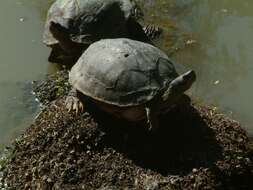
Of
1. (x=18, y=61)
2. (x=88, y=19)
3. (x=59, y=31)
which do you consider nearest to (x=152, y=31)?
Answer: (x=88, y=19)

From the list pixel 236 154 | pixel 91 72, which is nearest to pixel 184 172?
pixel 236 154

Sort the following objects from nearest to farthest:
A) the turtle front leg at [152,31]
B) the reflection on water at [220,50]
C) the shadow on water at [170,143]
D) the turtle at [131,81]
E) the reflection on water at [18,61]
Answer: the turtle at [131,81]
the shadow on water at [170,143]
the reflection on water at [18,61]
the reflection on water at [220,50]
the turtle front leg at [152,31]

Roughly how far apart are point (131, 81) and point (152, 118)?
13.8 inches

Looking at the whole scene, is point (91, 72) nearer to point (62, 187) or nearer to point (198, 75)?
point (62, 187)

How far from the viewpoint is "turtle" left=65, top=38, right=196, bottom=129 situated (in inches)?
171

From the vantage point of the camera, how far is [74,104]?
4.92 meters

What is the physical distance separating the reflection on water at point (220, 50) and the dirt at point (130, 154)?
0.95 metres

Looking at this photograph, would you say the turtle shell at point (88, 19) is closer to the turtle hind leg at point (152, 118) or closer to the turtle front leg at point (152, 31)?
the turtle front leg at point (152, 31)

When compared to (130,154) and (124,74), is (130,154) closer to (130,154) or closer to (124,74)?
(130,154)

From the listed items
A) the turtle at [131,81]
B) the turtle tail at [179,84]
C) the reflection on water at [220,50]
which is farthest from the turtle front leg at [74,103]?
the reflection on water at [220,50]

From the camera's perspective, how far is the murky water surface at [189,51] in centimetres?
576

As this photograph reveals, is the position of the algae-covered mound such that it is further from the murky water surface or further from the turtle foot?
the murky water surface

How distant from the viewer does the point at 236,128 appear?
492cm

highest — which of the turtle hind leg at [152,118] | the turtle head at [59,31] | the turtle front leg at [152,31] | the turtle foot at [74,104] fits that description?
the turtle head at [59,31]
